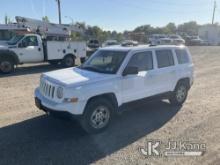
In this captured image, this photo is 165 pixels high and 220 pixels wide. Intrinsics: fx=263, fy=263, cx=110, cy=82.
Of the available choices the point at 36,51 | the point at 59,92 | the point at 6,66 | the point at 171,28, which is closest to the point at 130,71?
the point at 59,92

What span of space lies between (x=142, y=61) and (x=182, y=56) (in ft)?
5.75

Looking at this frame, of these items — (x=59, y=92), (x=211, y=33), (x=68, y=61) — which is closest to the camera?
(x=59, y=92)

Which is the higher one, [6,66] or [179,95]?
[6,66]

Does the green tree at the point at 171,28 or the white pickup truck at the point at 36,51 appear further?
the green tree at the point at 171,28

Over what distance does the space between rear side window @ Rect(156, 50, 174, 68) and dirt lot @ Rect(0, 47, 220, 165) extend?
1.25m

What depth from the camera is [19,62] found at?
14.2 meters

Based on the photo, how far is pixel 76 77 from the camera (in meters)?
5.50

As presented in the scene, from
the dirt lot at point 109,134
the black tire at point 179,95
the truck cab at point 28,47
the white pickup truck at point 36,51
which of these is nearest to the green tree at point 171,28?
the white pickup truck at point 36,51

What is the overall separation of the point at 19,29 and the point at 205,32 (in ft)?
212

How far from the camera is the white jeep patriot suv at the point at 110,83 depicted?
514cm

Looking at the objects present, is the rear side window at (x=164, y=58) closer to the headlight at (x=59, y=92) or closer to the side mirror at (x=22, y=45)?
the headlight at (x=59, y=92)

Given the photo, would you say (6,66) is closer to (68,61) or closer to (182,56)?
(68,61)

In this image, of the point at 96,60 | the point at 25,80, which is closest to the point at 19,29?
the point at 25,80

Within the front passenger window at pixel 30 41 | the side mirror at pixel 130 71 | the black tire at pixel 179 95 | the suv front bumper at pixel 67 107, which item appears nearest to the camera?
the suv front bumper at pixel 67 107
